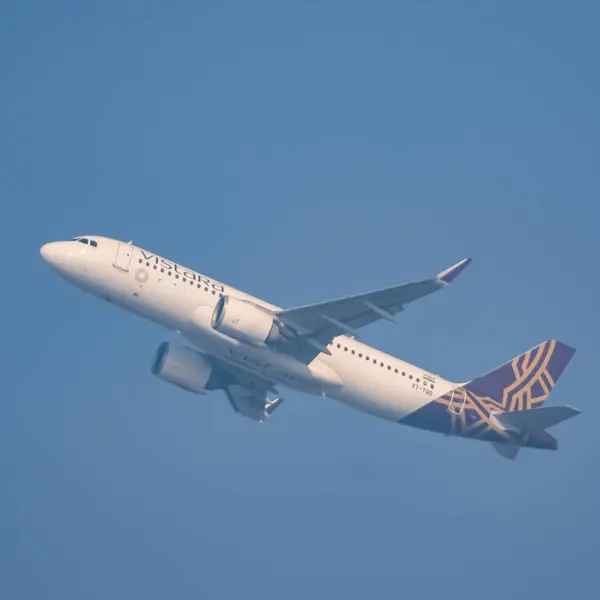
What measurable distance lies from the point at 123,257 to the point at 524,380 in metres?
21.1

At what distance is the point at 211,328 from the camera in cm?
5359

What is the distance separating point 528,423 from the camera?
56.1 m

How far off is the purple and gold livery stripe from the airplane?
54 mm

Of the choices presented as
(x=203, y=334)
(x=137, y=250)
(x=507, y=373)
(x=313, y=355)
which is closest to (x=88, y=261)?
(x=137, y=250)

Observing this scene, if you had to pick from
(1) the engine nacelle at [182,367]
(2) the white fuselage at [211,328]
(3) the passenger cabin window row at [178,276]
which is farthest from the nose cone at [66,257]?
(1) the engine nacelle at [182,367]

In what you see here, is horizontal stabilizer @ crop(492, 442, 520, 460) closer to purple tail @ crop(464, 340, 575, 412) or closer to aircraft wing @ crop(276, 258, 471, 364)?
purple tail @ crop(464, 340, 575, 412)

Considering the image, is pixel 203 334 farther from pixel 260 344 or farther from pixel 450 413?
pixel 450 413

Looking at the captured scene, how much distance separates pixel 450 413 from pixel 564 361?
7.49 metres

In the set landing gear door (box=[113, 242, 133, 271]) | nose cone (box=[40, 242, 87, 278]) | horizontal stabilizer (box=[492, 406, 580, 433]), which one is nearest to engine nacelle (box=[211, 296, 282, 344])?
landing gear door (box=[113, 242, 133, 271])

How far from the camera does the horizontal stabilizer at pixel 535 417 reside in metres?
53.9

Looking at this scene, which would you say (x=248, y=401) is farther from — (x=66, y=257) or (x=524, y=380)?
(x=524, y=380)

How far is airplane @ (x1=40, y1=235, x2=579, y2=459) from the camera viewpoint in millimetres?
53219

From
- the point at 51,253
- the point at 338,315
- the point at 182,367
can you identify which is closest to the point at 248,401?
the point at 182,367

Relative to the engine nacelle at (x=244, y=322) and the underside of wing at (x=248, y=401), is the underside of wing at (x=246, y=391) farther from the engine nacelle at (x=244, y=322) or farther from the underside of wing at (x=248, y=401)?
the engine nacelle at (x=244, y=322)
